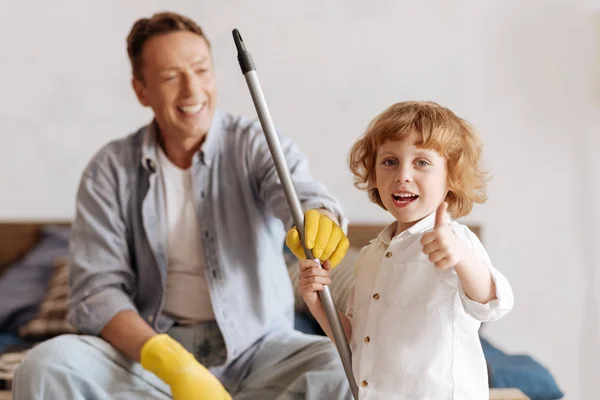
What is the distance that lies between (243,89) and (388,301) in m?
1.52

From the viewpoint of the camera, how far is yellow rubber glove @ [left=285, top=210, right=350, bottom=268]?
1.09 m

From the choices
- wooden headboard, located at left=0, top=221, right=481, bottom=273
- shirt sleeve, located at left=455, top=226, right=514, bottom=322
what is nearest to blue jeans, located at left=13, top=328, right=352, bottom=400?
shirt sleeve, located at left=455, top=226, right=514, bottom=322

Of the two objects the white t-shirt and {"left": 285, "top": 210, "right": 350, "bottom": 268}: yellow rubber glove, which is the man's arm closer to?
the white t-shirt

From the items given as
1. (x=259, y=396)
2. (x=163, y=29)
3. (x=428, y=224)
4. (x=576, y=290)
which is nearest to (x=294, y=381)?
(x=259, y=396)

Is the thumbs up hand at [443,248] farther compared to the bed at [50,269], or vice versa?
the bed at [50,269]

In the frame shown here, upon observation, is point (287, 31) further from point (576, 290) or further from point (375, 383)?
point (375, 383)

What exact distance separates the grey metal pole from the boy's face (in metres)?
0.16

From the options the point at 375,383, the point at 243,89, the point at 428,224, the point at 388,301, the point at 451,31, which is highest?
the point at 451,31

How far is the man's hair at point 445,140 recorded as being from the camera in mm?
978

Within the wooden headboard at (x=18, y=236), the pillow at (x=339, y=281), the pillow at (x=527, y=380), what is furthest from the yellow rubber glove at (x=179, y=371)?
the wooden headboard at (x=18, y=236)

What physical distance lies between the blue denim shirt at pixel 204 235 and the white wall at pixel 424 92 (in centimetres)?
89

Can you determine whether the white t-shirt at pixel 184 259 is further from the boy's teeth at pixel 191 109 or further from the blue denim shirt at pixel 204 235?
the boy's teeth at pixel 191 109

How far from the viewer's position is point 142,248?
153 centimetres

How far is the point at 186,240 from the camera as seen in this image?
4.97ft
